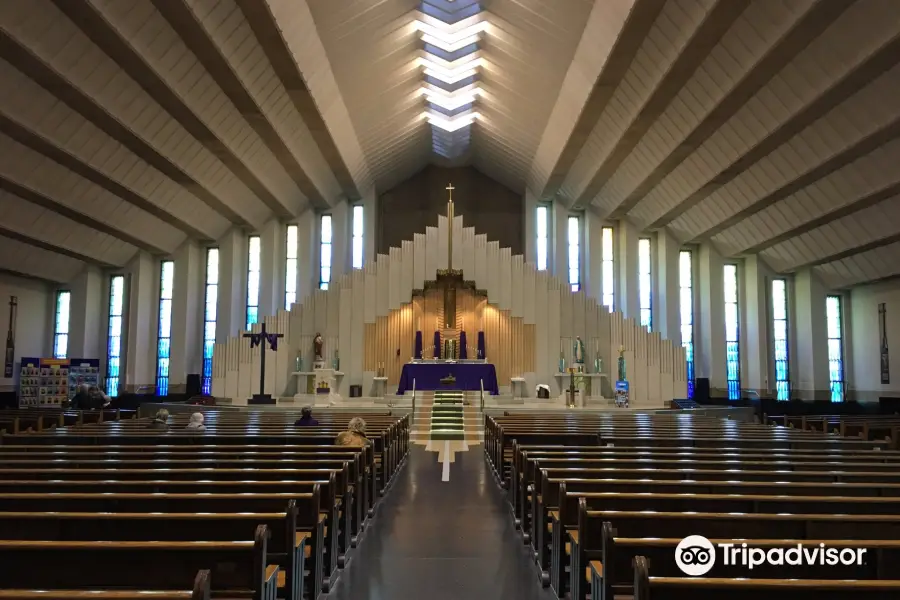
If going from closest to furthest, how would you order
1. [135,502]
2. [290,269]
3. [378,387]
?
[135,502] < [378,387] < [290,269]

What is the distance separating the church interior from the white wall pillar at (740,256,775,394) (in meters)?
0.13

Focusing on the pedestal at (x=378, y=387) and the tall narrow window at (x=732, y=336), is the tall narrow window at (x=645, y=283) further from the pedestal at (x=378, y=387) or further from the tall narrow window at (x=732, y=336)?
the pedestal at (x=378, y=387)

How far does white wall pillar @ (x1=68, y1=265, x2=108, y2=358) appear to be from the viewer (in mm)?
21500

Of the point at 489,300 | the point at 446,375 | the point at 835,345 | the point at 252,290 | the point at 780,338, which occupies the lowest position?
the point at 446,375

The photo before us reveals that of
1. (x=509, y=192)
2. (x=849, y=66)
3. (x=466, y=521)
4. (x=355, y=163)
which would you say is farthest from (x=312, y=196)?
(x=466, y=521)

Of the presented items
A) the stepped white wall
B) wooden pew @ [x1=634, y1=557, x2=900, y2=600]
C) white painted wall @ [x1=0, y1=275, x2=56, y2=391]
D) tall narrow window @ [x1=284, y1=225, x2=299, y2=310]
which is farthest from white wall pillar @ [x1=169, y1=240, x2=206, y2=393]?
wooden pew @ [x1=634, y1=557, x2=900, y2=600]

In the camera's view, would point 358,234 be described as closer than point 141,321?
No

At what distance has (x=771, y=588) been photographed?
7.11ft

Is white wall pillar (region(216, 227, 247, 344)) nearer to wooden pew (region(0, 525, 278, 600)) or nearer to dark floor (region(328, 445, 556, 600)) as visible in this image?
dark floor (region(328, 445, 556, 600))

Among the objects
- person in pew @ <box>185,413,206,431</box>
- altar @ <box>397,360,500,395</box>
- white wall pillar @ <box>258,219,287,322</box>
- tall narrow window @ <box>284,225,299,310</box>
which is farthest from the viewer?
tall narrow window @ <box>284,225,299,310</box>

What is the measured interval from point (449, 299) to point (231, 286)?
22.5 ft

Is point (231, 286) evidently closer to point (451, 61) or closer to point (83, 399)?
point (83, 399)

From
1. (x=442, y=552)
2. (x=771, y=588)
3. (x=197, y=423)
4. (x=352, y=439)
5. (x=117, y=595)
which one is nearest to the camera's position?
(x=117, y=595)

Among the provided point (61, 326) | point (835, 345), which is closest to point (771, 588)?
point (835, 345)
